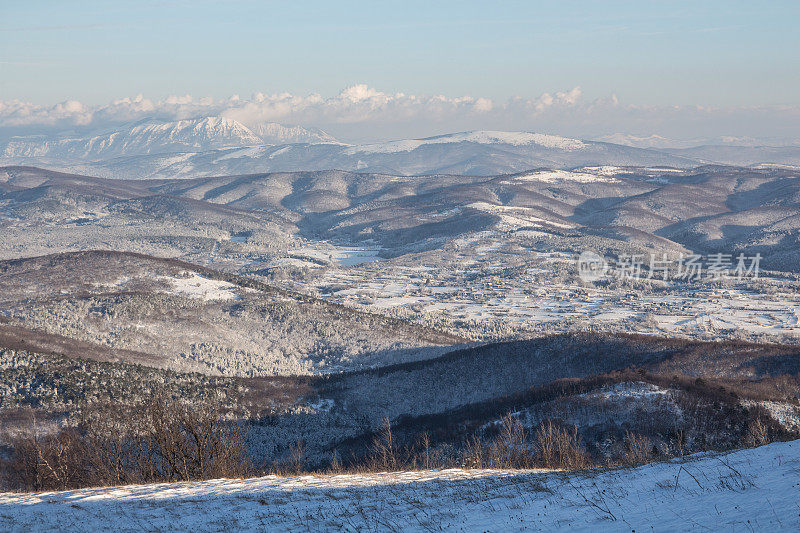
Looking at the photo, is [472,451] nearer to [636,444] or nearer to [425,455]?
[425,455]

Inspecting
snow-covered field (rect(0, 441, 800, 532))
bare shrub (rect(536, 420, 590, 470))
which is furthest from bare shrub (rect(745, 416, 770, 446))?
snow-covered field (rect(0, 441, 800, 532))

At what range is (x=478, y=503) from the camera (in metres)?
19.5

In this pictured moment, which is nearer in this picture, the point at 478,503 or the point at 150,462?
the point at 478,503

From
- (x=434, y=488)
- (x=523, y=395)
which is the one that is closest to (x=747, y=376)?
(x=523, y=395)

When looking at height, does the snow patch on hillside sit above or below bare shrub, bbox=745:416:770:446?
below

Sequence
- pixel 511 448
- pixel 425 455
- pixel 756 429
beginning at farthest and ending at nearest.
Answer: pixel 425 455 → pixel 511 448 → pixel 756 429

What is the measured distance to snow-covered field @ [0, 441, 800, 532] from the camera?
16.3 meters

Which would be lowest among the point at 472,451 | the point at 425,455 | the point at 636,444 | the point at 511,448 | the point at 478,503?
the point at 425,455

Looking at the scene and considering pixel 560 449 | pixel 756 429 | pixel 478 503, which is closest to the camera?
pixel 478 503

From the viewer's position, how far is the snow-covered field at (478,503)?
1628 centimetres

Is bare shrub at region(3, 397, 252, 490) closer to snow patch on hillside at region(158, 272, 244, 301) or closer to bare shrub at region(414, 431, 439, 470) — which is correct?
bare shrub at region(414, 431, 439, 470)

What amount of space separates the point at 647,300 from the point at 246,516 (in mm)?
132538

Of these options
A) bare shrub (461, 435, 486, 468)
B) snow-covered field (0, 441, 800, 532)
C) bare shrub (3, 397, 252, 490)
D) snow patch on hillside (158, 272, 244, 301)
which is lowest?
snow patch on hillside (158, 272, 244, 301)

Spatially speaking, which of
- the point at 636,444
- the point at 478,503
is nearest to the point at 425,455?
the point at 636,444
